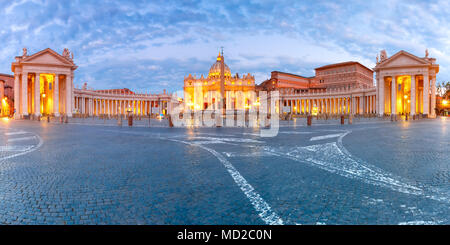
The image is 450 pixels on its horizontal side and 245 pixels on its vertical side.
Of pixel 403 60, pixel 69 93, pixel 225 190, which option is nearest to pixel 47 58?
pixel 69 93

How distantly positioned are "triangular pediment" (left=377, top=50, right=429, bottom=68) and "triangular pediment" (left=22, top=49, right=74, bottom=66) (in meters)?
63.0

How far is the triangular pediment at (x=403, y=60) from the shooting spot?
5107 cm

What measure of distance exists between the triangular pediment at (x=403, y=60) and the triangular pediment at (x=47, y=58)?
63.0 metres

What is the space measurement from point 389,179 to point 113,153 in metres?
8.09

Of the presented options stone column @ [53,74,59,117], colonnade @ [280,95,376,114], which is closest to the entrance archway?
stone column @ [53,74,59,117]

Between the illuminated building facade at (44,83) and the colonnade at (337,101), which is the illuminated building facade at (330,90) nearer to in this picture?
the colonnade at (337,101)

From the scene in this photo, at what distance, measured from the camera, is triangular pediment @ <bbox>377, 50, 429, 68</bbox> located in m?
51.1

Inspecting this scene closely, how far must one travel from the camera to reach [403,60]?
→ 52.4 meters

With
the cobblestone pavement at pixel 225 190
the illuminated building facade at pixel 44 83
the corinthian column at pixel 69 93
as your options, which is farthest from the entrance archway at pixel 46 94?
the cobblestone pavement at pixel 225 190

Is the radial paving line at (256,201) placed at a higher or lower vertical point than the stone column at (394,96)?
lower

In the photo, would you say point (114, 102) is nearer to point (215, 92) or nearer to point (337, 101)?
point (215, 92)

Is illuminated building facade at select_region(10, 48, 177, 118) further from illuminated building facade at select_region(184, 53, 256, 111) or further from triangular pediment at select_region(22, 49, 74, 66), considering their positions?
illuminated building facade at select_region(184, 53, 256, 111)

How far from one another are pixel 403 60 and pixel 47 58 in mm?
67780
